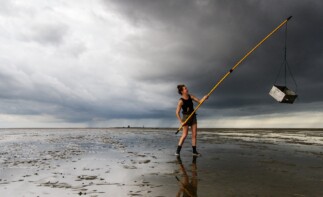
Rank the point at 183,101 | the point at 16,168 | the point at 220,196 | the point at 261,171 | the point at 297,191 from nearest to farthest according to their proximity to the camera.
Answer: the point at 220,196 → the point at 297,191 → the point at 261,171 → the point at 16,168 → the point at 183,101

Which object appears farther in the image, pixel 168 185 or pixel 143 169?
pixel 143 169

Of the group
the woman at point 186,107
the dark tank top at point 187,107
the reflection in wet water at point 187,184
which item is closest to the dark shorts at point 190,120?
the woman at point 186,107

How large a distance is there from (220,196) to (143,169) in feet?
12.2

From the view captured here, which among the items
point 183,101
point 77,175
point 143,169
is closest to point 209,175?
point 143,169

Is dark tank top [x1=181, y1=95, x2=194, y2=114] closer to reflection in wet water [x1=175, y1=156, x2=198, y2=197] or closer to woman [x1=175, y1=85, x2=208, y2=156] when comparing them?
woman [x1=175, y1=85, x2=208, y2=156]

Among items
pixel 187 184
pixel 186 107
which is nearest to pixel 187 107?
pixel 186 107

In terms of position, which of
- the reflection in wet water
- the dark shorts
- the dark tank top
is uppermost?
the dark tank top

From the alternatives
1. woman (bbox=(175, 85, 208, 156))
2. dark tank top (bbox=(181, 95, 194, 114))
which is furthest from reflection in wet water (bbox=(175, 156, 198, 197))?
dark tank top (bbox=(181, 95, 194, 114))

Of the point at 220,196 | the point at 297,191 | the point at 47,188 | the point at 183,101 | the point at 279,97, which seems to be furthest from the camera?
the point at 183,101

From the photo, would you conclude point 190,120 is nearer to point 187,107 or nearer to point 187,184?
point 187,107

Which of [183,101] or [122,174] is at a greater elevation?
[183,101]

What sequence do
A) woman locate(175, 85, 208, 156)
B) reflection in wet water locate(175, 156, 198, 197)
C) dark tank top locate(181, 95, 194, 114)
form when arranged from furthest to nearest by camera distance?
dark tank top locate(181, 95, 194, 114), woman locate(175, 85, 208, 156), reflection in wet water locate(175, 156, 198, 197)

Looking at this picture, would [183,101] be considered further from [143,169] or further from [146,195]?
[146,195]

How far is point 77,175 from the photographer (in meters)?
7.64
